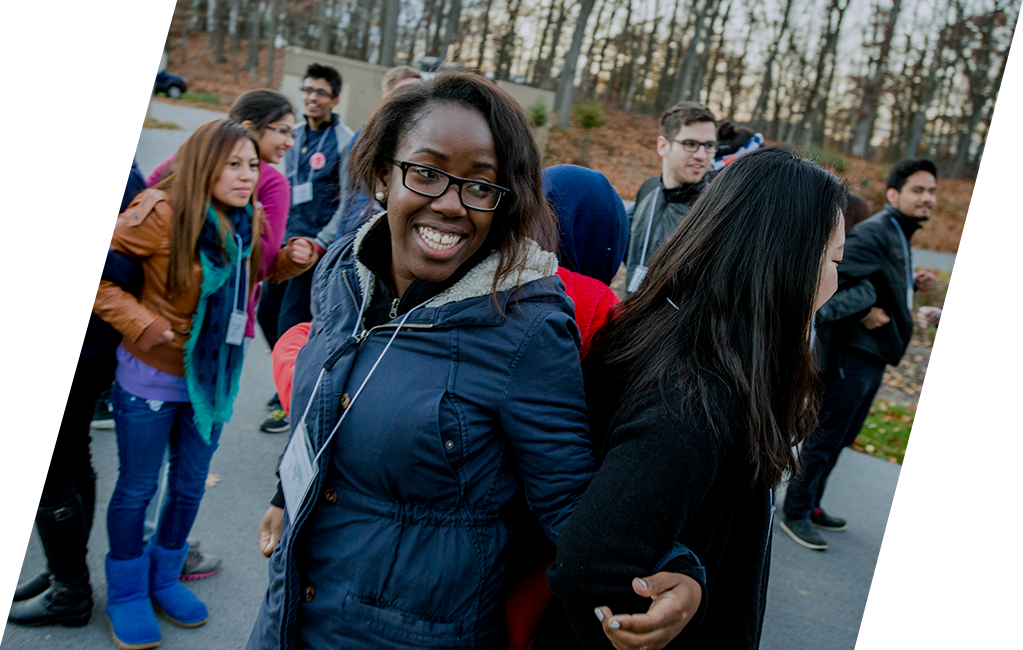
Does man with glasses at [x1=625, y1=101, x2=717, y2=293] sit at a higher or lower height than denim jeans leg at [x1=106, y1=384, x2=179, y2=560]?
higher

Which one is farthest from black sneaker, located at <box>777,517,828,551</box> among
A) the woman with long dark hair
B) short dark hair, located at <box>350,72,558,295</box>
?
short dark hair, located at <box>350,72,558,295</box>

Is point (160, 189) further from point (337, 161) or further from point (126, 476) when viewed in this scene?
point (337, 161)

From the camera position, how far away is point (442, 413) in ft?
4.56

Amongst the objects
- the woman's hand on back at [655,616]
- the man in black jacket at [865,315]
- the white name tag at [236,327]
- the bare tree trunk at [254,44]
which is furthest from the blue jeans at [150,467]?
the bare tree trunk at [254,44]

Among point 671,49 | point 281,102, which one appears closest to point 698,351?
point 281,102

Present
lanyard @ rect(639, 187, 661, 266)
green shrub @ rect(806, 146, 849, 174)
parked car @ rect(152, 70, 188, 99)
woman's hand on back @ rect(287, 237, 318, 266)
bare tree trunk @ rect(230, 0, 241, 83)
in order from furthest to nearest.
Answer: bare tree trunk @ rect(230, 0, 241, 83), parked car @ rect(152, 70, 188, 99), lanyard @ rect(639, 187, 661, 266), woman's hand on back @ rect(287, 237, 318, 266), green shrub @ rect(806, 146, 849, 174)

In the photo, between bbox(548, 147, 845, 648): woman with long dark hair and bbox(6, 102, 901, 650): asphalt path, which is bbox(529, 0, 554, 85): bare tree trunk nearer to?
bbox(6, 102, 901, 650): asphalt path

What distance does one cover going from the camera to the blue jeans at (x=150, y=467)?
2.74 m

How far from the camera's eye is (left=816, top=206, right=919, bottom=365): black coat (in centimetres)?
437

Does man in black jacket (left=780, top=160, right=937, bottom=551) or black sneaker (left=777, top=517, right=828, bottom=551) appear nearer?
man in black jacket (left=780, top=160, right=937, bottom=551)

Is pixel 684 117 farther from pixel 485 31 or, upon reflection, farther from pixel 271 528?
pixel 485 31

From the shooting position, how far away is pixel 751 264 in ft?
4.68

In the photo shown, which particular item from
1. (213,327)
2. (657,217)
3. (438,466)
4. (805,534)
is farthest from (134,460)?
(805,534)

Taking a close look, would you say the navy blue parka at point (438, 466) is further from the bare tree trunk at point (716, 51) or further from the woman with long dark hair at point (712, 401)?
the bare tree trunk at point (716, 51)
